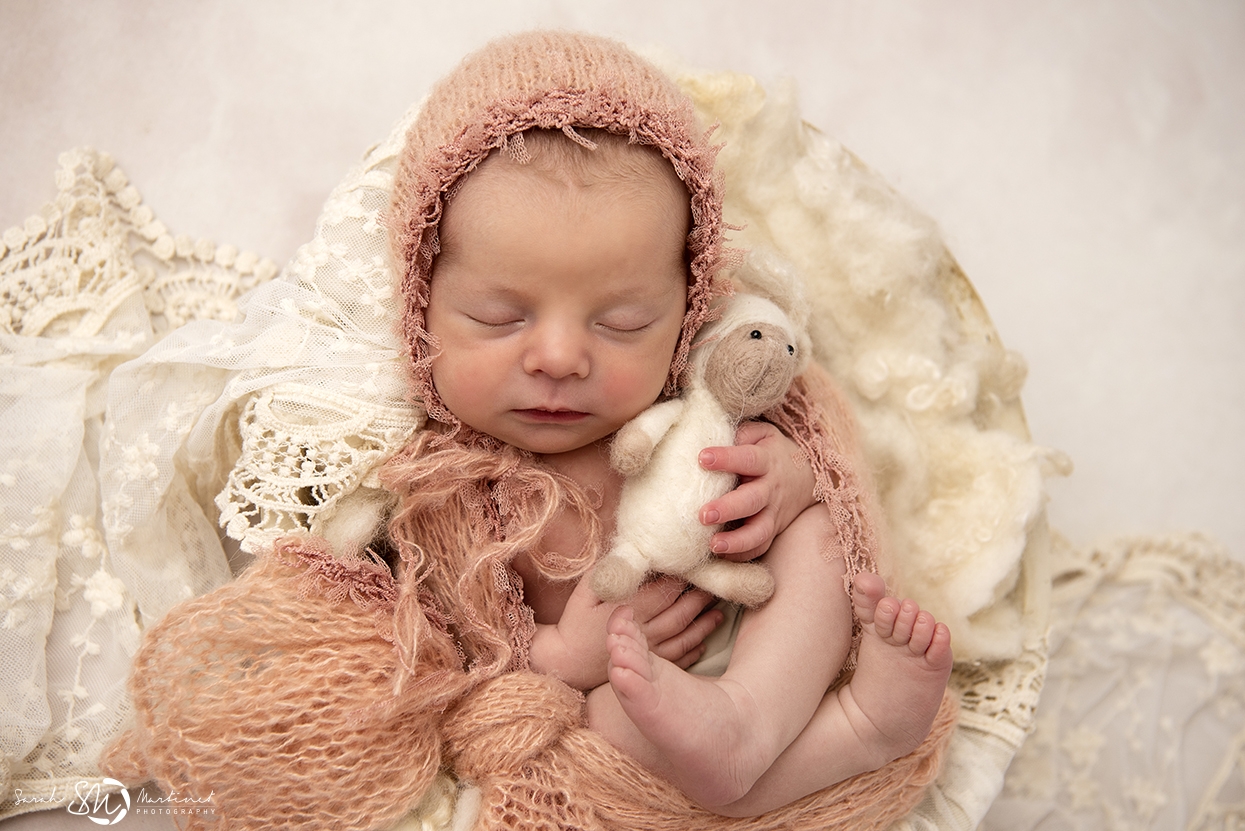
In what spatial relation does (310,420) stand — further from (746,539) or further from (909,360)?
(909,360)

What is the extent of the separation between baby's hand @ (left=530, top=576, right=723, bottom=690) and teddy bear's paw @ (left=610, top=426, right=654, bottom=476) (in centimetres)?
18

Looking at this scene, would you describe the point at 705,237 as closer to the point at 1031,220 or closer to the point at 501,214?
the point at 501,214

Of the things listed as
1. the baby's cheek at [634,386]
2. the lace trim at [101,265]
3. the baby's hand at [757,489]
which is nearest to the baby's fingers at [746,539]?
the baby's hand at [757,489]

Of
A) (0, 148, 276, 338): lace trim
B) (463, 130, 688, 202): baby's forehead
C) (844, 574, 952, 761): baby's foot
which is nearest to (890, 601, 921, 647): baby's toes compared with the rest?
(844, 574, 952, 761): baby's foot

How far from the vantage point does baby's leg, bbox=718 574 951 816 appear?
110 cm

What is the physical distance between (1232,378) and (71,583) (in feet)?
7.65

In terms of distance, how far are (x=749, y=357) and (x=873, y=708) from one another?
0.49m

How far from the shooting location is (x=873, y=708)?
117cm

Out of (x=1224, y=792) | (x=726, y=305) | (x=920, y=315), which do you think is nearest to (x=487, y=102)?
(x=726, y=305)

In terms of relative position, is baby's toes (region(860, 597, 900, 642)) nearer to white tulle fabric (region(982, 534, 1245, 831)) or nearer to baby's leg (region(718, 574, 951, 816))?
baby's leg (region(718, 574, 951, 816))

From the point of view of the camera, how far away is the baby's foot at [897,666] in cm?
110

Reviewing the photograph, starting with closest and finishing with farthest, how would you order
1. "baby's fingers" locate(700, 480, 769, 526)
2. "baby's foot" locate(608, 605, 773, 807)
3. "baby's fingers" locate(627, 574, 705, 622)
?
"baby's foot" locate(608, 605, 773, 807) → "baby's fingers" locate(700, 480, 769, 526) → "baby's fingers" locate(627, 574, 705, 622)

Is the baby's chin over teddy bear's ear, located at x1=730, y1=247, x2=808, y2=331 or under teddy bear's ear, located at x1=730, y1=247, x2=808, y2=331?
under

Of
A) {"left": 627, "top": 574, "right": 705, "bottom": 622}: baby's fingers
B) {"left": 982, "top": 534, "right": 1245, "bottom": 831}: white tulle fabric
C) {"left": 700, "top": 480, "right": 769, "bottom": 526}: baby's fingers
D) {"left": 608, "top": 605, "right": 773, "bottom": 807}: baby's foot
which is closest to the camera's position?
{"left": 608, "top": 605, "right": 773, "bottom": 807}: baby's foot
